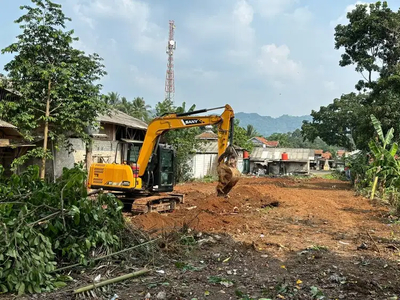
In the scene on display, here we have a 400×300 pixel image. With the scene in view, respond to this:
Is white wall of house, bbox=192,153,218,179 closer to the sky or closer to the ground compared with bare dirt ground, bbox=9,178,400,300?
closer to the sky

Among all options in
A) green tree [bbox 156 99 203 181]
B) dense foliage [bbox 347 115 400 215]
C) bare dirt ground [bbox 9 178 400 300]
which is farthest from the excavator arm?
green tree [bbox 156 99 203 181]

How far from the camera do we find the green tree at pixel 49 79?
11602 mm

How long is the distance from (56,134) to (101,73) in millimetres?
2763

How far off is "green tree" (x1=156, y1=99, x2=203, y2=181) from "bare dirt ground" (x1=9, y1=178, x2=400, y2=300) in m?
11.3

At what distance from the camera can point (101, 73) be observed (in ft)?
43.3

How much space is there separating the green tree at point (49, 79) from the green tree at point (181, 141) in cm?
936

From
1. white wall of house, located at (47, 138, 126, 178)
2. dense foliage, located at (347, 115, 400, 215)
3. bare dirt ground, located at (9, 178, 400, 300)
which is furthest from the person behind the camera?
white wall of house, located at (47, 138, 126, 178)

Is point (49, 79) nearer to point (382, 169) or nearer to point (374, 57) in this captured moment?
point (382, 169)

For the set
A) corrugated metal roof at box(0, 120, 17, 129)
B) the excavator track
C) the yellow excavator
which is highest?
corrugated metal roof at box(0, 120, 17, 129)

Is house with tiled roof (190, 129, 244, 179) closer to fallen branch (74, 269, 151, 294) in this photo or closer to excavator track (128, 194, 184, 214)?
excavator track (128, 194, 184, 214)

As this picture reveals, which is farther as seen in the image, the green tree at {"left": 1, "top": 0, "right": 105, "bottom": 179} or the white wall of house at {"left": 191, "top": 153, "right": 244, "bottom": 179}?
the white wall of house at {"left": 191, "top": 153, "right": 244, "bottom": 179}

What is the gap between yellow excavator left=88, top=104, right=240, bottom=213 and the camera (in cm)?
1017

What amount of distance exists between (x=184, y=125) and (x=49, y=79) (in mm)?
5005

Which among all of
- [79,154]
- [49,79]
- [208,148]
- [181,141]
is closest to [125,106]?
[208,148]
